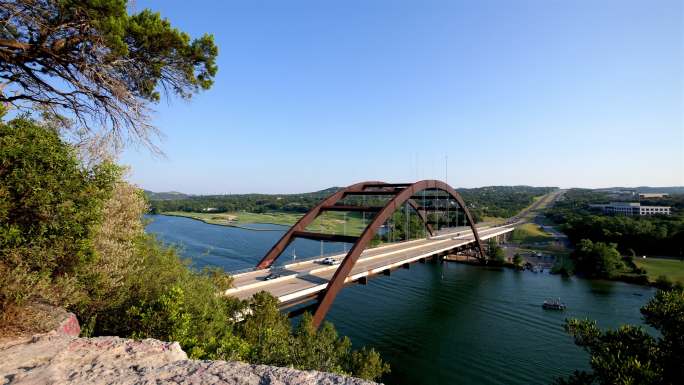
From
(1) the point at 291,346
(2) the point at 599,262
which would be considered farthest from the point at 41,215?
(2) the point at 599,262

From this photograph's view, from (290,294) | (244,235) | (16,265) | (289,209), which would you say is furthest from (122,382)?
(289,209)

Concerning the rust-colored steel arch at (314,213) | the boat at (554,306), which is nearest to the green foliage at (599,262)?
the boat at (554,306)

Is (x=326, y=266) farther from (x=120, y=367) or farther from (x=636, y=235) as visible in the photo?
(x=636, y=235)

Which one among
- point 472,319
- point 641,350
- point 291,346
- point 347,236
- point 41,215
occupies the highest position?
point 41,215

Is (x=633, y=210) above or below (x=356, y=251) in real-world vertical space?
above

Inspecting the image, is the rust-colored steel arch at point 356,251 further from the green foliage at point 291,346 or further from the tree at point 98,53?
the tree at point 98,53

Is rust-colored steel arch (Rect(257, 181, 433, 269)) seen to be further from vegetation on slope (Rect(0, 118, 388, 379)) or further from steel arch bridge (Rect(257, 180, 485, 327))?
vegetation on slope (Rect(0, 118, 388, 379))
